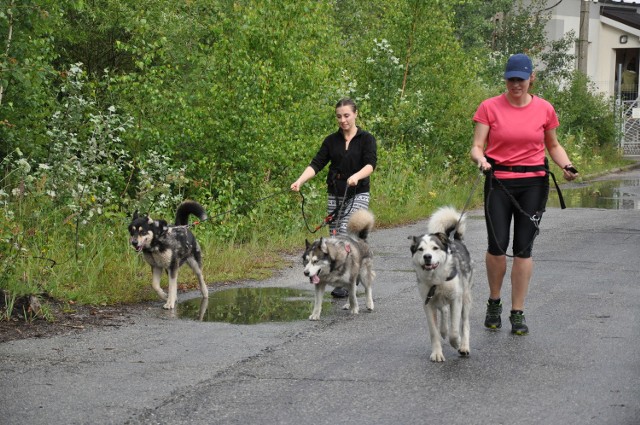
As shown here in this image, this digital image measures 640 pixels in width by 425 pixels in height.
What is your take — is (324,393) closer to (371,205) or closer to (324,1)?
(324,1)

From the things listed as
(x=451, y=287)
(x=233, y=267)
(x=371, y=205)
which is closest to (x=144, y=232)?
(x=233, y=267)

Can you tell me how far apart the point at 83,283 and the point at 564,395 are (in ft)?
18.2

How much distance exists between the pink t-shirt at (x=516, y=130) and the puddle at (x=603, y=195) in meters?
13.5

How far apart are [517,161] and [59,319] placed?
426 centimetres

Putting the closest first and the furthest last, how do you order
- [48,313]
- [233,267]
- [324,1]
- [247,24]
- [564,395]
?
[564,395] < [48,313] < [233,267] < [247,24] < [324,1]

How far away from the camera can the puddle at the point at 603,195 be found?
71.0 feet

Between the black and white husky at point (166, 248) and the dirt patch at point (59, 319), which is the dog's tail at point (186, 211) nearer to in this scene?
the black and white husky at point (166, 248)

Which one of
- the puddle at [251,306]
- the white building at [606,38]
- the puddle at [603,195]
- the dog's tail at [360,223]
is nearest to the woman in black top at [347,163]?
the dog's tail at [360,223]

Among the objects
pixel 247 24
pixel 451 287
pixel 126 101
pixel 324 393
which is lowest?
pixel 324 393

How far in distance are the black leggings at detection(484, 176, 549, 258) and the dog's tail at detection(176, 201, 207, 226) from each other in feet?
11.3

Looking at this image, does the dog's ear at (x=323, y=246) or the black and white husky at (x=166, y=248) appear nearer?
the dog's ear at (x=323, y=246)

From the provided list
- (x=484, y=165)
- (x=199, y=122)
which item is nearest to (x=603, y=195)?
(x=199, y=122)

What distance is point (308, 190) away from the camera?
1506 centimetres

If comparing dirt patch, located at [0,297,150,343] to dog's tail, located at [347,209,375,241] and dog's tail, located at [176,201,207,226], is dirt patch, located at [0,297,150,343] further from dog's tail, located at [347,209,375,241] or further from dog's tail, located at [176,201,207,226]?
dog's tail, located at [347,209,375,241]
